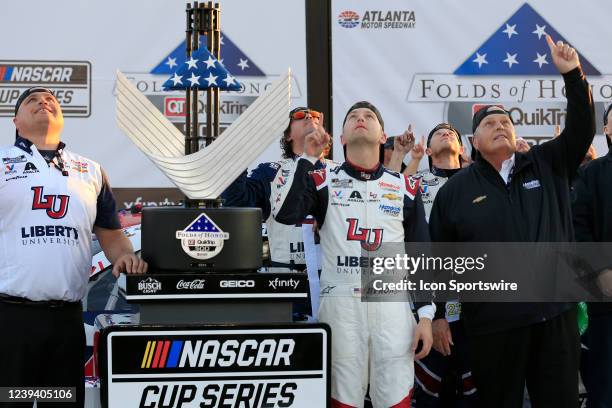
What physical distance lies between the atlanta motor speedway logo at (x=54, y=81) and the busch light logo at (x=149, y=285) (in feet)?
13.5

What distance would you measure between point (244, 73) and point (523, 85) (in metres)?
2.34

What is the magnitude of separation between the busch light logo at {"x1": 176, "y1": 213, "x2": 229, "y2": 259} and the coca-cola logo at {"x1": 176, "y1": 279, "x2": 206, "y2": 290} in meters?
0.09

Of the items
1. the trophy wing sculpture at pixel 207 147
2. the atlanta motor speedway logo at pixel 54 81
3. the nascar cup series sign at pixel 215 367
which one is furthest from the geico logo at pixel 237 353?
the atlanta motor speedway logo at pixel 54 81

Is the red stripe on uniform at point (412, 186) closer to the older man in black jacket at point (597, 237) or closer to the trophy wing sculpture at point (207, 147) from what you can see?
the trophy wing sculpture at point (207, 147)

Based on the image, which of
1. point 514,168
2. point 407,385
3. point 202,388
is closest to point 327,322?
point 407,385

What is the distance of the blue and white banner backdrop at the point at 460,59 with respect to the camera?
6.91 meters

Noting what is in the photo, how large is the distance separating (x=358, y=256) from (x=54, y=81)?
4223 mm

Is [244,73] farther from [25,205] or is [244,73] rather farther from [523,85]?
[25,205]

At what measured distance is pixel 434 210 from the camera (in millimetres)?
3836

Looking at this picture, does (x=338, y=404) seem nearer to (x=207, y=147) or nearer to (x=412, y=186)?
(x=412, y=186)

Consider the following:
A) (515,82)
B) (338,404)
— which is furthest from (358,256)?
(515,82)

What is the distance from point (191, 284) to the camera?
9.94ft

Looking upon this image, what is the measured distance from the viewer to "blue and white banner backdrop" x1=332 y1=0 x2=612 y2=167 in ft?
22.7

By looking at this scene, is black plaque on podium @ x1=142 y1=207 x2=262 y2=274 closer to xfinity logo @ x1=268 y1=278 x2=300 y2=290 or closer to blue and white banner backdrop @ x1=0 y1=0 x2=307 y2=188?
xfinity logo @ x1=268 y1=278 x2=300 y2=290
